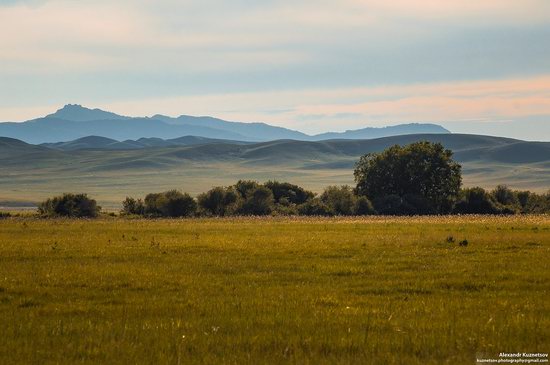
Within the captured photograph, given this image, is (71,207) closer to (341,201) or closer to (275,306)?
(341,201)

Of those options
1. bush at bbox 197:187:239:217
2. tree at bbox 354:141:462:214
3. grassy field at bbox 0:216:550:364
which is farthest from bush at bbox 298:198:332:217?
grassy field at bbox 0:216:550:364

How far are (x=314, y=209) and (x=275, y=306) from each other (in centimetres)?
5972

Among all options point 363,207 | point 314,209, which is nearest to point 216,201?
point 314,209

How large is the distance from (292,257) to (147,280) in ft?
23.1

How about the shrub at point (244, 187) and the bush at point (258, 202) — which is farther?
the shrub at point (244, 187)

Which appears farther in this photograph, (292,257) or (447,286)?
(292,257)

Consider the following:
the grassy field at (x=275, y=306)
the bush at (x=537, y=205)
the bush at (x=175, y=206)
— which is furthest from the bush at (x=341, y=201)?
the grassy field at (x=275, y=306)

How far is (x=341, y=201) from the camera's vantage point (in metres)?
73.4

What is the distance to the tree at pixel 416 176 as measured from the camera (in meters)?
76.1

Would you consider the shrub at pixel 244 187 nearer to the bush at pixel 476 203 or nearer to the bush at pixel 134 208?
the bush at pixel 134 208

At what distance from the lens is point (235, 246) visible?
29.3 m

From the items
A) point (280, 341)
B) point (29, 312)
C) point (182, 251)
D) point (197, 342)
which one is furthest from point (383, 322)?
point (182, 251)

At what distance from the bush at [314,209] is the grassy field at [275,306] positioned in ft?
155

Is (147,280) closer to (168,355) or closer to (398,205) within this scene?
(168,355)
